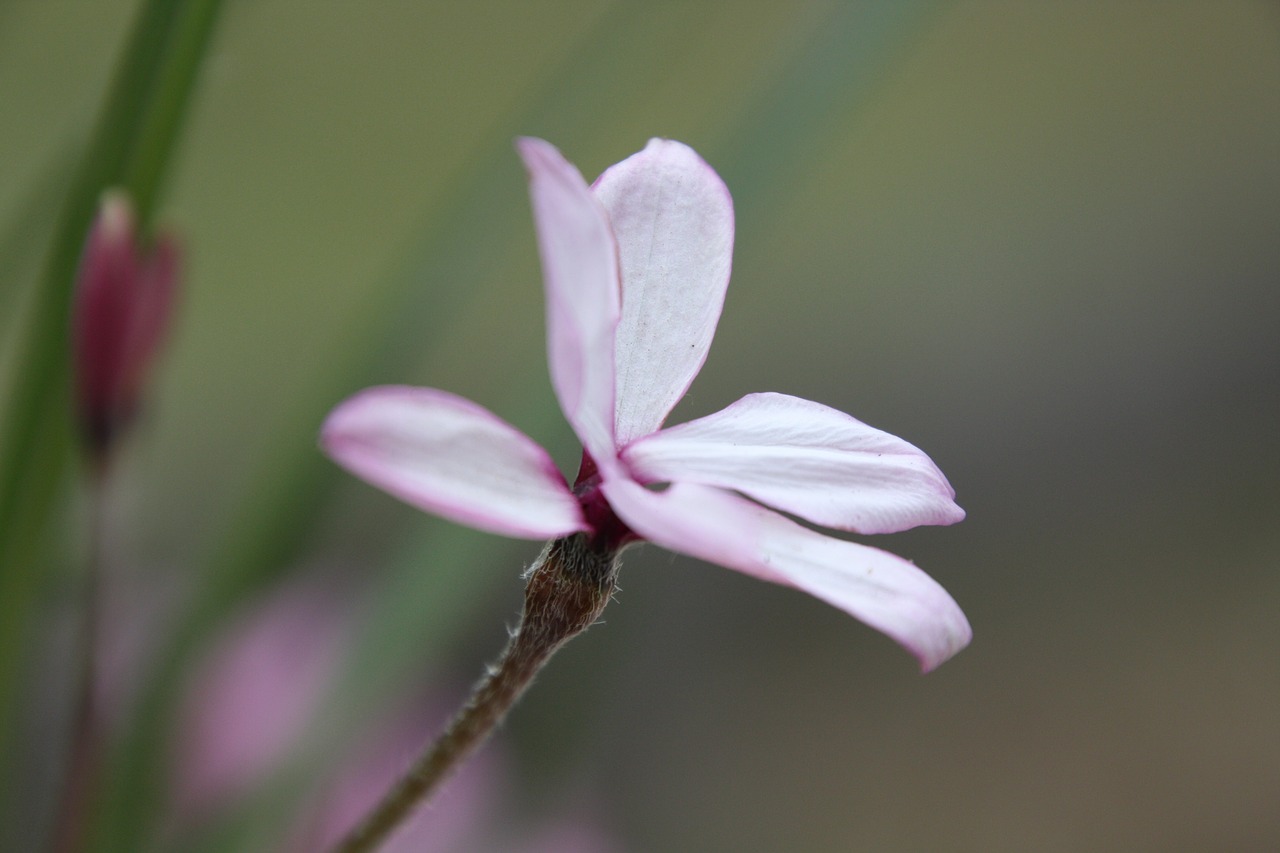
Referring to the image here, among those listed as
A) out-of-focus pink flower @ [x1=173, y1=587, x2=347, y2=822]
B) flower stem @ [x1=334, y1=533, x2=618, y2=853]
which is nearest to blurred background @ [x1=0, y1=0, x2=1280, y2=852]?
out-of-focus pink flower @ [x1=173, y1=587, x2=347, y2=822]

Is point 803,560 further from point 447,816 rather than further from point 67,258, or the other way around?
point 447,816

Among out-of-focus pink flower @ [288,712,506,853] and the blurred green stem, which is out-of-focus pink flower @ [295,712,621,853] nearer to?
out-of-focus pink flower @ [288,712,506,853]

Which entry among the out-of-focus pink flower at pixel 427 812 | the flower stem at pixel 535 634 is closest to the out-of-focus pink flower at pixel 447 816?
the out-of-focus pink flower at pixel 427 812

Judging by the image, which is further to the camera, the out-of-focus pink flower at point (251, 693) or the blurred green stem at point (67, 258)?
the out-of-focus pink flower at point (251, 693)

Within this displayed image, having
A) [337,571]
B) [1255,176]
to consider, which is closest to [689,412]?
[337,571]

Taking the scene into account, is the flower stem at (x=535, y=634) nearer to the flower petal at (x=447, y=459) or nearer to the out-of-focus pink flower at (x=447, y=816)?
the flower petal at (x=447, y=459)

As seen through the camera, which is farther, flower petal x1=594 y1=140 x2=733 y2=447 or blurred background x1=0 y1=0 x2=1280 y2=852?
blurred background x1=0 y1=0 x2=1280 y2=852

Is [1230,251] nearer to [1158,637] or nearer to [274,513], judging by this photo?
[1158,637]

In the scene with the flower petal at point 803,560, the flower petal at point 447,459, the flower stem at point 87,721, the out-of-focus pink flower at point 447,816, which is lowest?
the out-of-focus pink flower at point 447,816
